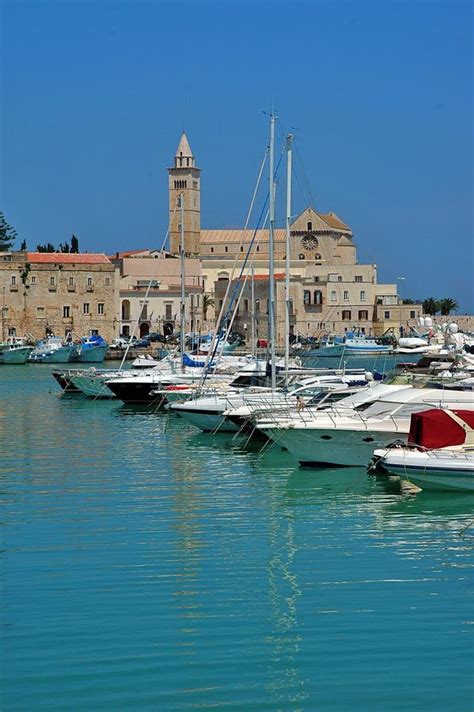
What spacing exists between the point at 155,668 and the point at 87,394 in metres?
30.9

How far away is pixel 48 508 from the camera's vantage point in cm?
1667

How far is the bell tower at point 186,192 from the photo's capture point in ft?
370

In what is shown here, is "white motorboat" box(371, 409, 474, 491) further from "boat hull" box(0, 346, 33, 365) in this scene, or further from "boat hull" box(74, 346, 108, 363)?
"boat hull" box(0, 346, 33, 365)

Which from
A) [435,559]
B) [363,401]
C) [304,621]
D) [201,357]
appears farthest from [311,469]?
[201,357]

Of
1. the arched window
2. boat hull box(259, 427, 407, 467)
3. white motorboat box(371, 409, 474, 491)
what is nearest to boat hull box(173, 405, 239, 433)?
boat hull box(259, 427, 407, 467)

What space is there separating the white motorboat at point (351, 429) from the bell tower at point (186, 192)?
92.0 metres

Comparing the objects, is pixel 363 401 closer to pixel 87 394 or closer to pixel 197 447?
pixel 197 447

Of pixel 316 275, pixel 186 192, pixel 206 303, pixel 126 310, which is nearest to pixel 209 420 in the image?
pixel 126 310

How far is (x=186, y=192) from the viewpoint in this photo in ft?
376

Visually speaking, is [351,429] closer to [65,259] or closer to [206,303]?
[65,259]

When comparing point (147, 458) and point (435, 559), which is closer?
point (435, 559)

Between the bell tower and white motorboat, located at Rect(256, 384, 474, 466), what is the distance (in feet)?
302

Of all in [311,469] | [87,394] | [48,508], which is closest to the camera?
[48,508]

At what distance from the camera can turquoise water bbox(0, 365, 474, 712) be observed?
9.02m
